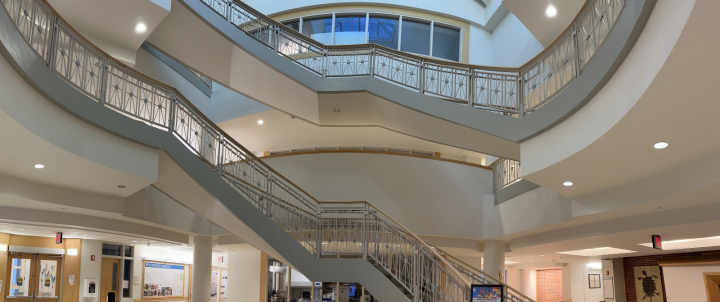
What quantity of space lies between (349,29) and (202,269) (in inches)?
309

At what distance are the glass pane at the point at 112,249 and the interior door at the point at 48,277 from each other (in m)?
1.50

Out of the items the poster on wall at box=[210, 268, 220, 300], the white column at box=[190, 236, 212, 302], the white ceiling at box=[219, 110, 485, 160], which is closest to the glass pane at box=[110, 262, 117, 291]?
the white column at box=[190, 236, 212, 302]

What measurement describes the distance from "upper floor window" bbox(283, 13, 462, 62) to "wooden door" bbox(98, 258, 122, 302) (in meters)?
9.45

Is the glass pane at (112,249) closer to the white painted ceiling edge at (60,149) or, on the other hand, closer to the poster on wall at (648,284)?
the white painted ceiling edge at (60,149)

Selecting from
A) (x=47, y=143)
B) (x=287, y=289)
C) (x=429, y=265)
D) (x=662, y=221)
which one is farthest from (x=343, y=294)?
(x=47, y=143)

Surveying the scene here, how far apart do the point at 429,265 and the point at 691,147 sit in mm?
4481

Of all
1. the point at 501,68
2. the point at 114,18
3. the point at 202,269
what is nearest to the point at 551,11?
the point at 501,68

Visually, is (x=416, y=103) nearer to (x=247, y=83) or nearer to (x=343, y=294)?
(x=247, y=83)

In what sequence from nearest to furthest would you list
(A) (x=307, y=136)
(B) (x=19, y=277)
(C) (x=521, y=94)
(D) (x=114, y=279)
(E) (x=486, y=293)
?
1. (E) (x=486, y=293)
2. (C) (x=521, y=94)
3. (B) (x=19, y=277)
4. (A) (x=307, y=136)
5. (D) (x=114, y=279)

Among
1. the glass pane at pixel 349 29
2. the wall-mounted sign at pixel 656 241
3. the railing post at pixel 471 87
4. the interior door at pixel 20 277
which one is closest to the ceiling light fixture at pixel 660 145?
the railing post at pixel 471 87

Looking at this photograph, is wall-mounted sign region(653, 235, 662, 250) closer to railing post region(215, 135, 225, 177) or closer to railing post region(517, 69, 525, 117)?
railing post region(517, 69, 525, 117)

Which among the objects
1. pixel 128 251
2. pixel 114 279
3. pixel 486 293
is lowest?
pixel 114 279

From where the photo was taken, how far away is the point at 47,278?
13734 mm

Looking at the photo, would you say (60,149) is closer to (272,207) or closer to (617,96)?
(272,207)
